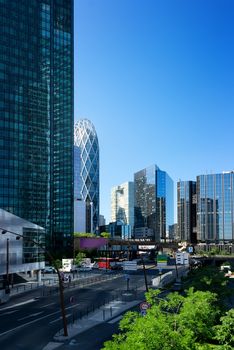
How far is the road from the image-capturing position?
133ft

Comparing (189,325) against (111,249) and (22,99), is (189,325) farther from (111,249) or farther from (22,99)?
(111,249)

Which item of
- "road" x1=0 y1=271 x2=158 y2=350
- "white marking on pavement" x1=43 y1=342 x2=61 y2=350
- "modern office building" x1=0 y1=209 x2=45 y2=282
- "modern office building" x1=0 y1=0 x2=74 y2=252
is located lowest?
"road" x1=0 y1=271 x2=158 y2=350

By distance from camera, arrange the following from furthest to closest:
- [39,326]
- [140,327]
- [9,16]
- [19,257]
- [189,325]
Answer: [9,16] → [19,257] → [39,326] → [189,325] → [140,327]

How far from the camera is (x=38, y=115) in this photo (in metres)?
167

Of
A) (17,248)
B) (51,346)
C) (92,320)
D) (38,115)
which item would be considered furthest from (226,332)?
(38,115)

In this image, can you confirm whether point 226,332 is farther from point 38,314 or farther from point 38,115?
point 38,115

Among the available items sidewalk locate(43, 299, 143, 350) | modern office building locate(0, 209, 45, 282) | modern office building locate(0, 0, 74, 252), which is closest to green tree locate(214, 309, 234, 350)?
sidewalk locate(43, 299, 143, 350)

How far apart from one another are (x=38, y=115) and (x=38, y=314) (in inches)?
4827

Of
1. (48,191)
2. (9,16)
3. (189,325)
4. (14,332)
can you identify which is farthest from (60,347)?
(9,16)

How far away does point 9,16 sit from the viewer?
529 ft

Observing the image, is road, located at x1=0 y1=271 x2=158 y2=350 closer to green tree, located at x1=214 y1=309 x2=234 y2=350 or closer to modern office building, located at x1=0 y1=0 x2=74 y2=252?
green tree, located at x1=214 y1=309 x2=234 y2=350

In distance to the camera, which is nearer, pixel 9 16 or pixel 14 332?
pixel 14 332

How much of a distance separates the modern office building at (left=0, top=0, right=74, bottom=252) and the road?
85.0 m

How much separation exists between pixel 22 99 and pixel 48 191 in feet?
122
